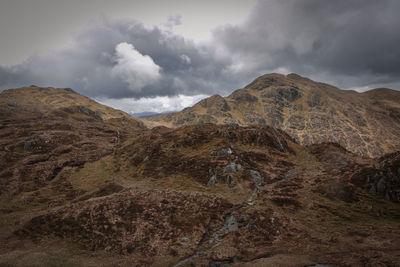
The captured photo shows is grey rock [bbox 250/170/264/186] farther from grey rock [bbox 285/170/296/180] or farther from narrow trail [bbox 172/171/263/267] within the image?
grey rock [bbox 285/170/296/180]

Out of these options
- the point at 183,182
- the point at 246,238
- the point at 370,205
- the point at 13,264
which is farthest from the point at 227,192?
the point at 13,264

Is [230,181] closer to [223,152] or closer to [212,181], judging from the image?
[212,181]

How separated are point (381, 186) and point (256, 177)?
83.8 ft

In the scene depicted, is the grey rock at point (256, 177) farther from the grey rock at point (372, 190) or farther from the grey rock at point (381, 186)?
the grey rock at point (381, 186)

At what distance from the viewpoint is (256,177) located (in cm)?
5128

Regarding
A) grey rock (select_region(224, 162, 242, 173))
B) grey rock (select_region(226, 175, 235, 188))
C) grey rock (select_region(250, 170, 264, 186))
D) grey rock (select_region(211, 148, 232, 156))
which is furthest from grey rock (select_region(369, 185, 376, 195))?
grey rock (select_region(211, 148, 232, 156))

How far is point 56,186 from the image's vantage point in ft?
167

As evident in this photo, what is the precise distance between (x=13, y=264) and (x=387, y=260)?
148ft

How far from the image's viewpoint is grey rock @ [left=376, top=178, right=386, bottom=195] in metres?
35.2

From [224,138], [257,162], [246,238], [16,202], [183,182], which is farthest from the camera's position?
[224,138]

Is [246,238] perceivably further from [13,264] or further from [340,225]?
[13,264]

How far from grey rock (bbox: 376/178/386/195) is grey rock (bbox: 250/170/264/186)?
23.3 m

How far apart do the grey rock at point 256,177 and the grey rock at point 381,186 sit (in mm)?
23319

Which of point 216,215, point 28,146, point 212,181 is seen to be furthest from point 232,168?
point 28,146
